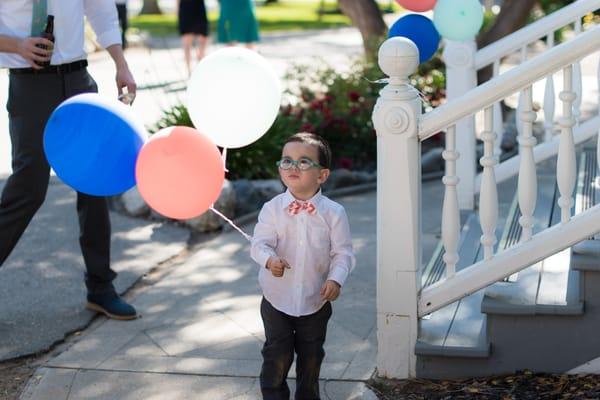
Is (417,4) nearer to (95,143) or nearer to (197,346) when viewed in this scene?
(197,346)

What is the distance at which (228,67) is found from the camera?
4102mm

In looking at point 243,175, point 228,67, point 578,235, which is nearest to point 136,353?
point 228,67

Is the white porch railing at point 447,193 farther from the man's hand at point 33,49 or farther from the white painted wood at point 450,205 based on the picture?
the man's hand at point 33,49

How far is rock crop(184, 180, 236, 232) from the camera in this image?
7316mm

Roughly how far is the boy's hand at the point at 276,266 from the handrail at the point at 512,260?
0.89 meters

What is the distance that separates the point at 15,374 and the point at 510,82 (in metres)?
2.60

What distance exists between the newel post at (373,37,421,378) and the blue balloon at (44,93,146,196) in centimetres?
104

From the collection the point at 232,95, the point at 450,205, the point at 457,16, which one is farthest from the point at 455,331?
the point at 457,16

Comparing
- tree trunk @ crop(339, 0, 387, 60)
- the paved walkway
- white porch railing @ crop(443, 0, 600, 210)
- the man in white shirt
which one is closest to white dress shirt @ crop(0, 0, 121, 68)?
the man in white shirt

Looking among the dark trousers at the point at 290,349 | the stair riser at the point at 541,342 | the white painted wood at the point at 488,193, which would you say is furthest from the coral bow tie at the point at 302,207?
the stair riser at the point at 541,342

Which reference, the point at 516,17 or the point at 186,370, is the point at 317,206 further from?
the point at 516,17

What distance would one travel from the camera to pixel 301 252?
4043mm

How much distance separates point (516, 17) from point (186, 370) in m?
6.85

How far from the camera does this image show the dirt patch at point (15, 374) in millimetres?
4680
